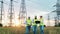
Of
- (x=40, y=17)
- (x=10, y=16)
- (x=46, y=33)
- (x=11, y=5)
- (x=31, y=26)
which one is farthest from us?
(x=10, y=16)

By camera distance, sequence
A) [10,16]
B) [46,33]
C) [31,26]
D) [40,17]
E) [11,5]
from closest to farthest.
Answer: [40,17], [31,26], [46,33], [11,5], [10,16]

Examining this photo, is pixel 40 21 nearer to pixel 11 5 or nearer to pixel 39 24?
pixel 39 24

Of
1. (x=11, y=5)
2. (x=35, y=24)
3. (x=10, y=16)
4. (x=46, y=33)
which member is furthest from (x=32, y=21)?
(x=10, y=16)

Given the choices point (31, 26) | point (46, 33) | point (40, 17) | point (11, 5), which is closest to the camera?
point (40, 17)

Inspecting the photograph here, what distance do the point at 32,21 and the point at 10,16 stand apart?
21.6 meters

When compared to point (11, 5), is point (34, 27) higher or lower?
lower

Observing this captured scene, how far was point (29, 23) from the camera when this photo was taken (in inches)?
852

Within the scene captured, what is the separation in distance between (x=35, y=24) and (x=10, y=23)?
64.5ft

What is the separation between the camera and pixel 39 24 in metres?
20.7

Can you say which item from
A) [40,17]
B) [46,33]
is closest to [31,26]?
[40,17]

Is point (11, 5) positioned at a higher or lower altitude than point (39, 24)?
higher

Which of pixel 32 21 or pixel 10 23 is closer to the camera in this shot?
pixel 32 21

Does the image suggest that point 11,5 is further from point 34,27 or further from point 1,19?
point 34,27

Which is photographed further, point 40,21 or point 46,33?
point 46,33
